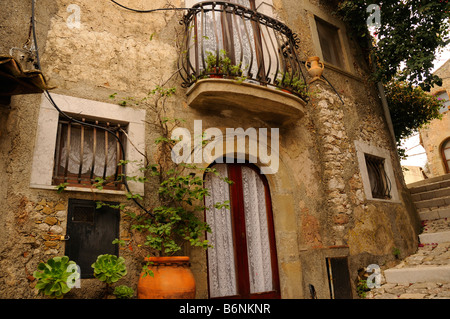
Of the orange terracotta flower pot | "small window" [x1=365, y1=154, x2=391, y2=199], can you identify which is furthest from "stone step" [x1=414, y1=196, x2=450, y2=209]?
the orange terracotta flower pot

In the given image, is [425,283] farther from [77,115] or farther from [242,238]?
[77,115]

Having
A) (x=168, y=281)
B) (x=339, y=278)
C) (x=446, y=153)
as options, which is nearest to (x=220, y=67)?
(x=168, y=281)

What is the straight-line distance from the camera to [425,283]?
473 cm

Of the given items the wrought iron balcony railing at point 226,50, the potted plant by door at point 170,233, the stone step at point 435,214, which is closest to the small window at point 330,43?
the wrought iron balcony railing at point 226,50

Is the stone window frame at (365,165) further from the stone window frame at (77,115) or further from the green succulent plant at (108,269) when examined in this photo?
the green succulent plant at (108,269)

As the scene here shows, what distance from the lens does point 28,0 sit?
3.78 metres

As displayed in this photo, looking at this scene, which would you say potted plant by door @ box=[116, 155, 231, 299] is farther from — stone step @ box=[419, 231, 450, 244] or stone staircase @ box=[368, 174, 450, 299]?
stone step @ box=[419, 231, 450, 244]

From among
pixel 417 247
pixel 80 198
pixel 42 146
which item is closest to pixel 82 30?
pixel 42 146

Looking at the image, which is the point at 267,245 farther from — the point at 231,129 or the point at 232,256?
the point at 231,129

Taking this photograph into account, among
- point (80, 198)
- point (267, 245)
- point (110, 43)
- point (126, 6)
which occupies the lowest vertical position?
point (267, 245)

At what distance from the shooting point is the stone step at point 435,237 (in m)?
6.11

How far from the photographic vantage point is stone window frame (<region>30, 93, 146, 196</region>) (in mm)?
3336

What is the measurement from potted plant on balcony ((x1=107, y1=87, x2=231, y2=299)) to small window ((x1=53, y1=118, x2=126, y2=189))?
39 centimetres
